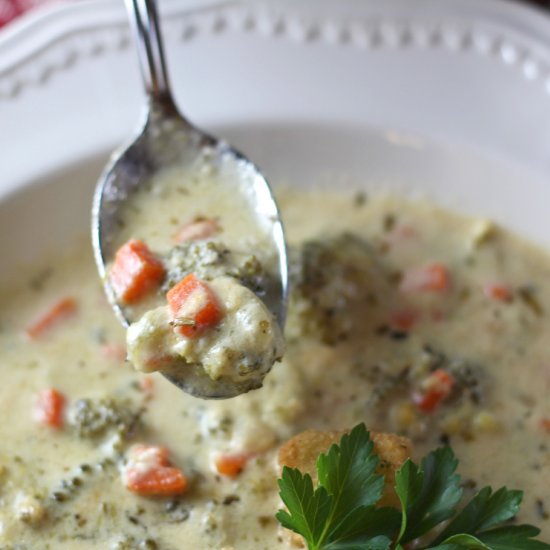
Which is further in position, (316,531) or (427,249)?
(427,249)

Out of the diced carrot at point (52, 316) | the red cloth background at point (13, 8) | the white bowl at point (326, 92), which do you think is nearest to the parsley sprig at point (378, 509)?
the diced carrot at point (52, 316)

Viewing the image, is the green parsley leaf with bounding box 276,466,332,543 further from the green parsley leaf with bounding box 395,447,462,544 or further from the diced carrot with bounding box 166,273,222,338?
the diced carrot with bounding box 166,273,222,338

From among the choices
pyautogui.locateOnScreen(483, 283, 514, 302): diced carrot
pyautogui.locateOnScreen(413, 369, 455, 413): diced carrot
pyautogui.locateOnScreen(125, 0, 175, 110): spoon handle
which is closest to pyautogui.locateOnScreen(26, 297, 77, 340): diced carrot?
pyautogui.locateOnScreen(125, 0, 175, 110): spoon handle

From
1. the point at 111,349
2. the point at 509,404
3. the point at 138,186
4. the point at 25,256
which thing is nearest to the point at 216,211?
the point at 138,186

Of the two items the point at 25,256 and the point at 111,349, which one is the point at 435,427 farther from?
the point at 25,256

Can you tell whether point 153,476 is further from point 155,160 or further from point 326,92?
point 326,92

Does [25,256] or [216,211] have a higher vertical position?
[216,211]
